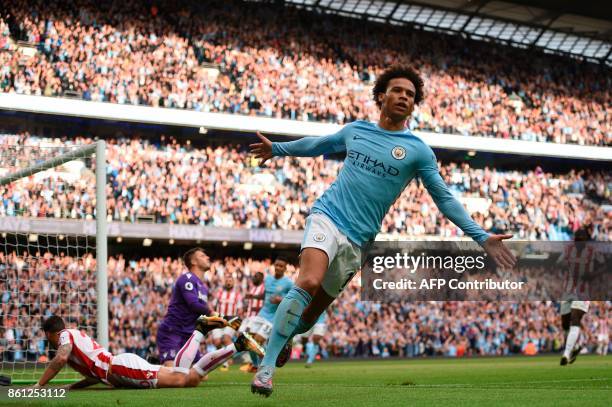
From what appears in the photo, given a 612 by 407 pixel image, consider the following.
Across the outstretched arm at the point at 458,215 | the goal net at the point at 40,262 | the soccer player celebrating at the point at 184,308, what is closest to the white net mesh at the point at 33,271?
the goal net at the point at 40,262

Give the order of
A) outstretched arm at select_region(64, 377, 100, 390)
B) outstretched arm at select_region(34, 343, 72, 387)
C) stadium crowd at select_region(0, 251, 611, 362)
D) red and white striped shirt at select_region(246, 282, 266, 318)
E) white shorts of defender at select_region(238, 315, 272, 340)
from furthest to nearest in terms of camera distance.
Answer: stadium crowd at select_region(0, 251, 611, 362) → red and white striped shirt at select_region(246, 282, 266, 318) → white shorts of defender at select_region(238, 315, 272, 340) → outstretched arm at select_region(64, 377, 100, 390) → outstretched arm at select_region(34, 343, 72, 387)

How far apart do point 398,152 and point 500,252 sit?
127 centimetres

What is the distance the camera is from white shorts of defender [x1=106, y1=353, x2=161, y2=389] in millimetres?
9375

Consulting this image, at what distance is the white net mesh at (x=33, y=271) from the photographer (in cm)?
1294

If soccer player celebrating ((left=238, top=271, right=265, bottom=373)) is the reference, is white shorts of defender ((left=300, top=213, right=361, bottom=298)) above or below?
above

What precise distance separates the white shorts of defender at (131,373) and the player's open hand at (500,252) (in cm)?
446

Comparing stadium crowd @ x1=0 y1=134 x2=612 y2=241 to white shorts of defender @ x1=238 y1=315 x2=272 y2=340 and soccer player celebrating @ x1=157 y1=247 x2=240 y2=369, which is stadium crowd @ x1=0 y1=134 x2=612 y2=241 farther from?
soccer player celebrating @ x1=157 y1=247 x2=240 y2=369

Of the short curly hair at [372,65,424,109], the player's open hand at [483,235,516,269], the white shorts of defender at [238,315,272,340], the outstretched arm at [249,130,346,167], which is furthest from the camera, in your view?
the white shorts of defender at [238,315,272,340]

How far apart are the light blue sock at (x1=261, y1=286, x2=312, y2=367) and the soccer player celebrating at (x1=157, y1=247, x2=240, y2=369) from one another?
4.24 meters

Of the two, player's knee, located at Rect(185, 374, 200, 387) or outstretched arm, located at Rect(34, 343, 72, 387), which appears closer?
outstretched arm, located at Rect(34, 343, 72, 387)

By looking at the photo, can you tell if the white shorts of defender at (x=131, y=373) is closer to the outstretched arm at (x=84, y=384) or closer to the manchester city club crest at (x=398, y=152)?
the outstretched arm at (x=84, y=384)

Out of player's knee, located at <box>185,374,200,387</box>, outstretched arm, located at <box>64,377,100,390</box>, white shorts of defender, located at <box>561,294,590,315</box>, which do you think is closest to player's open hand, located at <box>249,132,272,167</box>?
player's knee, located at <box>185,374,200,387</box>

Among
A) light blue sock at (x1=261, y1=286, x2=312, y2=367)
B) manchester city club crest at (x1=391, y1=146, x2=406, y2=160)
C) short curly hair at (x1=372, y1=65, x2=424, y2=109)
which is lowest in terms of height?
light blue sock at (x1=261, y1=286, x2=312, y2=367)

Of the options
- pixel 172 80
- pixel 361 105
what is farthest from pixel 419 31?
pixel 172 80
